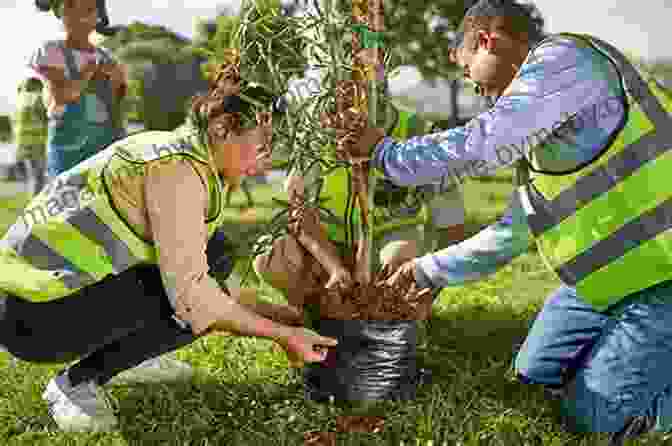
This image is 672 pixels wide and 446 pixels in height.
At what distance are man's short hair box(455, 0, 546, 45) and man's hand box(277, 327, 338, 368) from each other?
94cm

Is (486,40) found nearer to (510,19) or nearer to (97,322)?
(510,19)

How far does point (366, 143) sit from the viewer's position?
6.38 feet

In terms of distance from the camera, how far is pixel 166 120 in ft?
41.9

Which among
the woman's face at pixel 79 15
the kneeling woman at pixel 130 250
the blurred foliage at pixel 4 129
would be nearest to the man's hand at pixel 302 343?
the kneeling woman at pixel 130 250

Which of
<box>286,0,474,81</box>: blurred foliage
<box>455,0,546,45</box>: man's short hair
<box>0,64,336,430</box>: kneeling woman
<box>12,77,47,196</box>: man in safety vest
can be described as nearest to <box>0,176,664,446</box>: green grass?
<box>0,64,336,430</box>: kneeling woman

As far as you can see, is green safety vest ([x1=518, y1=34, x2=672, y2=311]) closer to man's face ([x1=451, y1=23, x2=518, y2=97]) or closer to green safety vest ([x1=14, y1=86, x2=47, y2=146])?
man's face ([x1=451, y1=23, x2=518, y2=97])

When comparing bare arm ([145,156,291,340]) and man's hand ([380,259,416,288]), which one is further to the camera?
man's hand ([380,259,416,288])

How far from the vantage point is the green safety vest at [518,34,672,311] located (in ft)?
6.04

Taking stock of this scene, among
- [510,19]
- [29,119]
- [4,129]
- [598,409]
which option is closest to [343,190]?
[510,19]

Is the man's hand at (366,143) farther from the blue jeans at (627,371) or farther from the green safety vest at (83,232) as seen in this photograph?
the blue jeans at (627,371)

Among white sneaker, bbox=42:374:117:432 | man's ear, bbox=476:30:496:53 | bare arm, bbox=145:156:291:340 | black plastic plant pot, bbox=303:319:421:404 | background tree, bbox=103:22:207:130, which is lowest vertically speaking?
background tree, bbox=103:22:207:130

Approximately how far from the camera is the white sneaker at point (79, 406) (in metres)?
1.99

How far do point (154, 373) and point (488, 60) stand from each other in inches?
57.1

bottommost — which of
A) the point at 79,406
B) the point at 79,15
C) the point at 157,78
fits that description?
the point at 157,78
